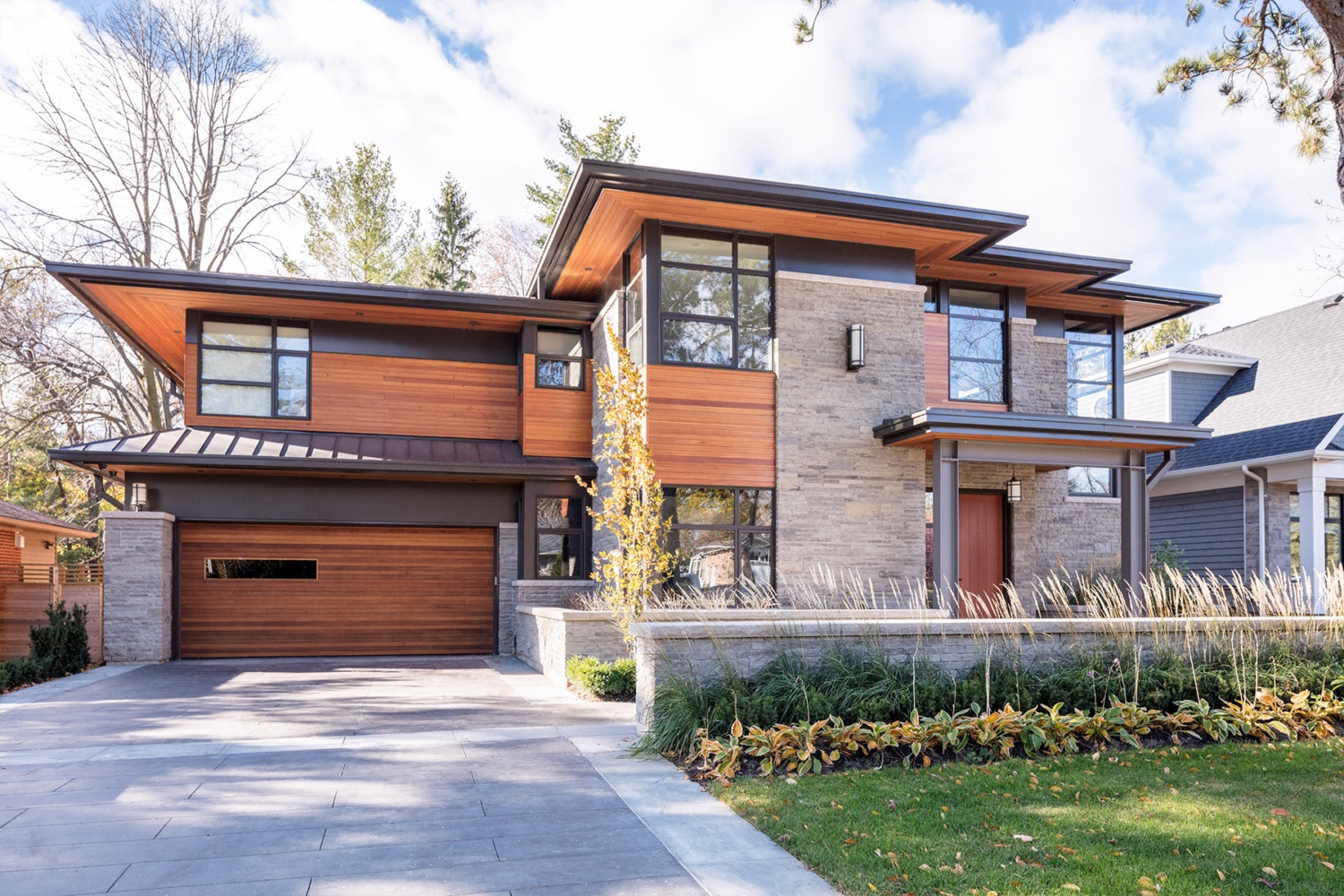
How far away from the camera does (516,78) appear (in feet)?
64.1

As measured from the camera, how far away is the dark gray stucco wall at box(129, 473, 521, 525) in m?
12.9

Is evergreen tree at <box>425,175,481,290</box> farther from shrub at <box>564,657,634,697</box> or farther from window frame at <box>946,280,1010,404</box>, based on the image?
shrub at <box>564,657,634,697</box>

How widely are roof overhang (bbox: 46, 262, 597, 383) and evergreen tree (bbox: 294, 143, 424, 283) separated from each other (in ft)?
35.1

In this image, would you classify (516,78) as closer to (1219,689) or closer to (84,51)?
(84,51)

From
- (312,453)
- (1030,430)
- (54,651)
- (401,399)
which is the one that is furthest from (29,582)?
(1030,430)

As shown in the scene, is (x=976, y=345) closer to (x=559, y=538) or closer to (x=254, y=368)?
(x=559, y=538)

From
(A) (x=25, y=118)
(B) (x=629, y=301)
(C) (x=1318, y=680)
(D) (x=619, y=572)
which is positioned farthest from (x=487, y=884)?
(A) (x=25, y=118)

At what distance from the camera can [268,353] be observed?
14008 mm

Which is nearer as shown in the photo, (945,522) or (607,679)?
(607,679)

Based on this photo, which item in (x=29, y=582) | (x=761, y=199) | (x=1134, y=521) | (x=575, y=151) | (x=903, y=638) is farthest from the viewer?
(x=575, y=151)

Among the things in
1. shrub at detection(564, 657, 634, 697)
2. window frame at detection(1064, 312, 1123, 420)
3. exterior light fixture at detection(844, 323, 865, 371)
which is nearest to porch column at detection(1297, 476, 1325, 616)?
window frame at detection(1064, 312, 1123, 420)

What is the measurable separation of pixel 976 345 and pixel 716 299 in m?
5.17

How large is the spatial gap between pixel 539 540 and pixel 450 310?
3797 millimetres

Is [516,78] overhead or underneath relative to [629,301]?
overhead
